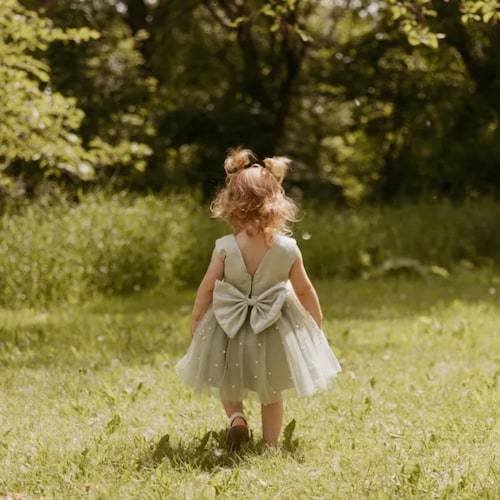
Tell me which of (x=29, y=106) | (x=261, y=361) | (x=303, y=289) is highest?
(x=29, y=106)

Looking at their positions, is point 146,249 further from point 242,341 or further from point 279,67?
point 279,67

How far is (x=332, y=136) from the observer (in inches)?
806

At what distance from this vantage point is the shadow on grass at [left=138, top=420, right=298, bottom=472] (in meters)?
4.23

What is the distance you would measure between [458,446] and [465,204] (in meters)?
11.6

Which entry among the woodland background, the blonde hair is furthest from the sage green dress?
the woodland background

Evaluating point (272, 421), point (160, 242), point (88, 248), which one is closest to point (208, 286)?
point (272, 421)

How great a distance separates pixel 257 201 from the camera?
437cm

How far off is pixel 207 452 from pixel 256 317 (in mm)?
653

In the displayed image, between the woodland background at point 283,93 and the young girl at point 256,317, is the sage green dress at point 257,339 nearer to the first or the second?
the young girl at point 256,317

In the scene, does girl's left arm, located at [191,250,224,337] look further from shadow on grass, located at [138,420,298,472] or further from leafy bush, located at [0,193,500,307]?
leafy bush, located at [0,193,500,307]

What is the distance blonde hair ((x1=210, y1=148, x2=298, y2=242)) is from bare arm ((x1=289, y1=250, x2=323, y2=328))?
0.19 m

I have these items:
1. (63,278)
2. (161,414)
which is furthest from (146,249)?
(161,414)

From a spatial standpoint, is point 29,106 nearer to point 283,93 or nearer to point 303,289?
point 303,289

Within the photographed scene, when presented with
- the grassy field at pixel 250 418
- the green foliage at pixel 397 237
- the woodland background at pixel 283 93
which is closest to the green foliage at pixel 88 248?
the grassy field at pixel 250 418
